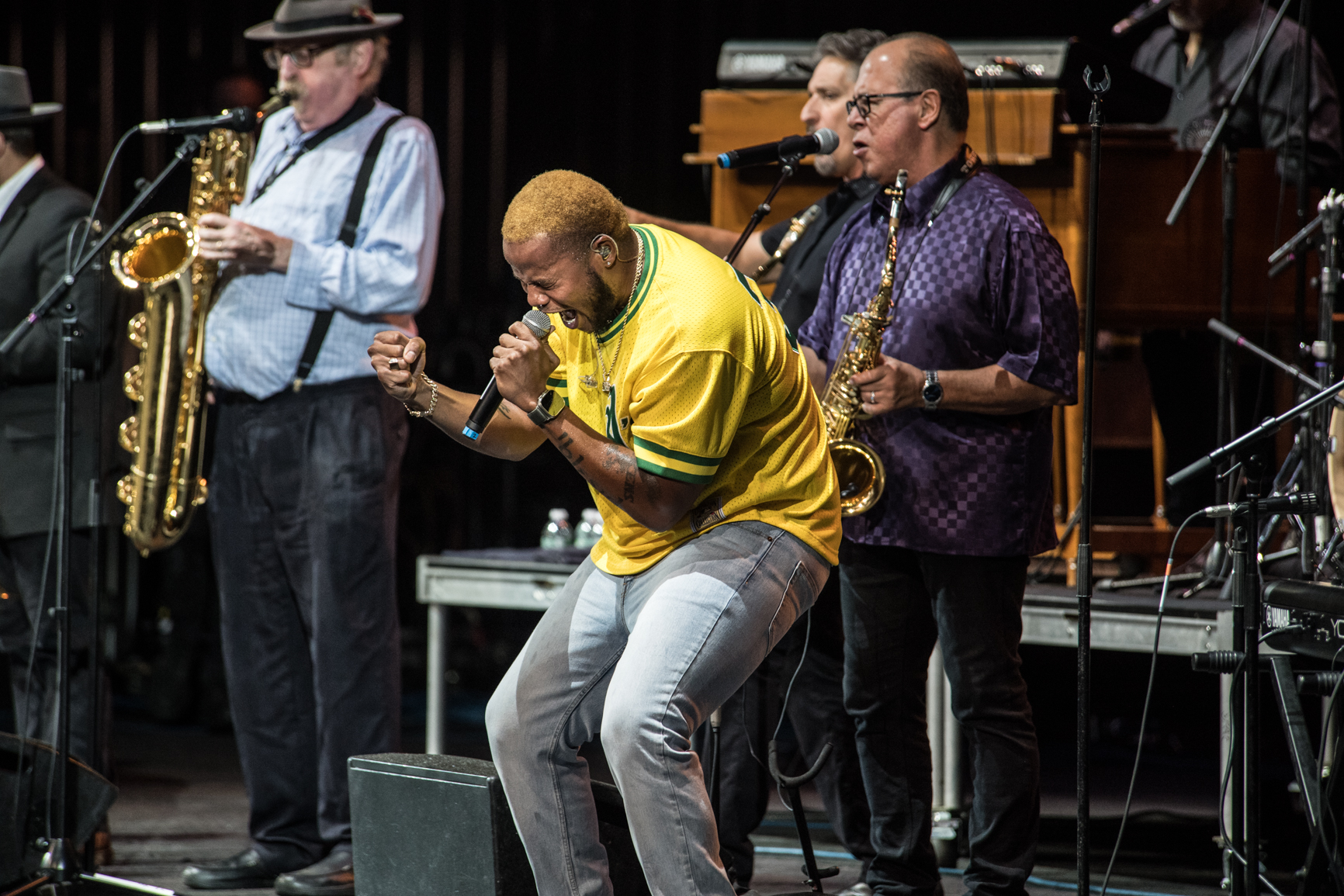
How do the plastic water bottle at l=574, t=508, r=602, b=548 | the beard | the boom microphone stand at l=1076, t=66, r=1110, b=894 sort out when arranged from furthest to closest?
the plastic water bottle at l=574, t=508, r=602, b=548, the boom microphone stand at l=1076, t=66, r=1110, b=894, the beard

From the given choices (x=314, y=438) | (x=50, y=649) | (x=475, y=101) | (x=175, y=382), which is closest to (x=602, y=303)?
(x=314, y=438)

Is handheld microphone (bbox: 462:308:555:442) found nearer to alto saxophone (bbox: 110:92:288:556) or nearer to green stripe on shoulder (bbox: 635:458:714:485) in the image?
green stripe on shoulder (bbox: 635:458:714:485)

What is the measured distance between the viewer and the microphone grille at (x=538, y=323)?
2.69 metres

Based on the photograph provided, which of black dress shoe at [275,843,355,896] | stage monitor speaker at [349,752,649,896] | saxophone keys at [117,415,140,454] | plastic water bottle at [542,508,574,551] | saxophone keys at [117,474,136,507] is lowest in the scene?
black dress shoe at [275,843,355,896]

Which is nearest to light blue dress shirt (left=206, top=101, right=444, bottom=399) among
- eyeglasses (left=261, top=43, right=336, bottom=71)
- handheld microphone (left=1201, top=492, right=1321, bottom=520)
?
eyeglasses (left=261, top=43, right=336, bottom=71)

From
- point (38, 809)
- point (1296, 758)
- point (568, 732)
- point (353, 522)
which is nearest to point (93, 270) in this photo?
point (353, 522)

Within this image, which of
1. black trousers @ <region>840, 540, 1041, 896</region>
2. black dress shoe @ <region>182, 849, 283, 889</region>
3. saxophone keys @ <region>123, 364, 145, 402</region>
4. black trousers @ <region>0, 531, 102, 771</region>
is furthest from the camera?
saxophone keys @ <region>123, 364, 145, 402</region>

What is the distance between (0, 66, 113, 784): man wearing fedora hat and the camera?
4250 millimetres

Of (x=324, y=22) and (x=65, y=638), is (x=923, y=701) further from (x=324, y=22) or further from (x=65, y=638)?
(x=324, y=22)

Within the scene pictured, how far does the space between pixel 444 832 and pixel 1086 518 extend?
1433 mm

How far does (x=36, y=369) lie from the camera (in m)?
4.34

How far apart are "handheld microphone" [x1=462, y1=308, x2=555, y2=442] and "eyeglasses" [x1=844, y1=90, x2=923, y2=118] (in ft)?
3.87

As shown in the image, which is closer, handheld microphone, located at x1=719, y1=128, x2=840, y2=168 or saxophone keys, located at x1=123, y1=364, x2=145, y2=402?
handheld microphone, located at x1=719, y1=128, x2=840, y2=168

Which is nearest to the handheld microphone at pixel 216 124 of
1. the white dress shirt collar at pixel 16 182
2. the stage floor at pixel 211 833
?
the white dress shirt collar at pixel 16 182
